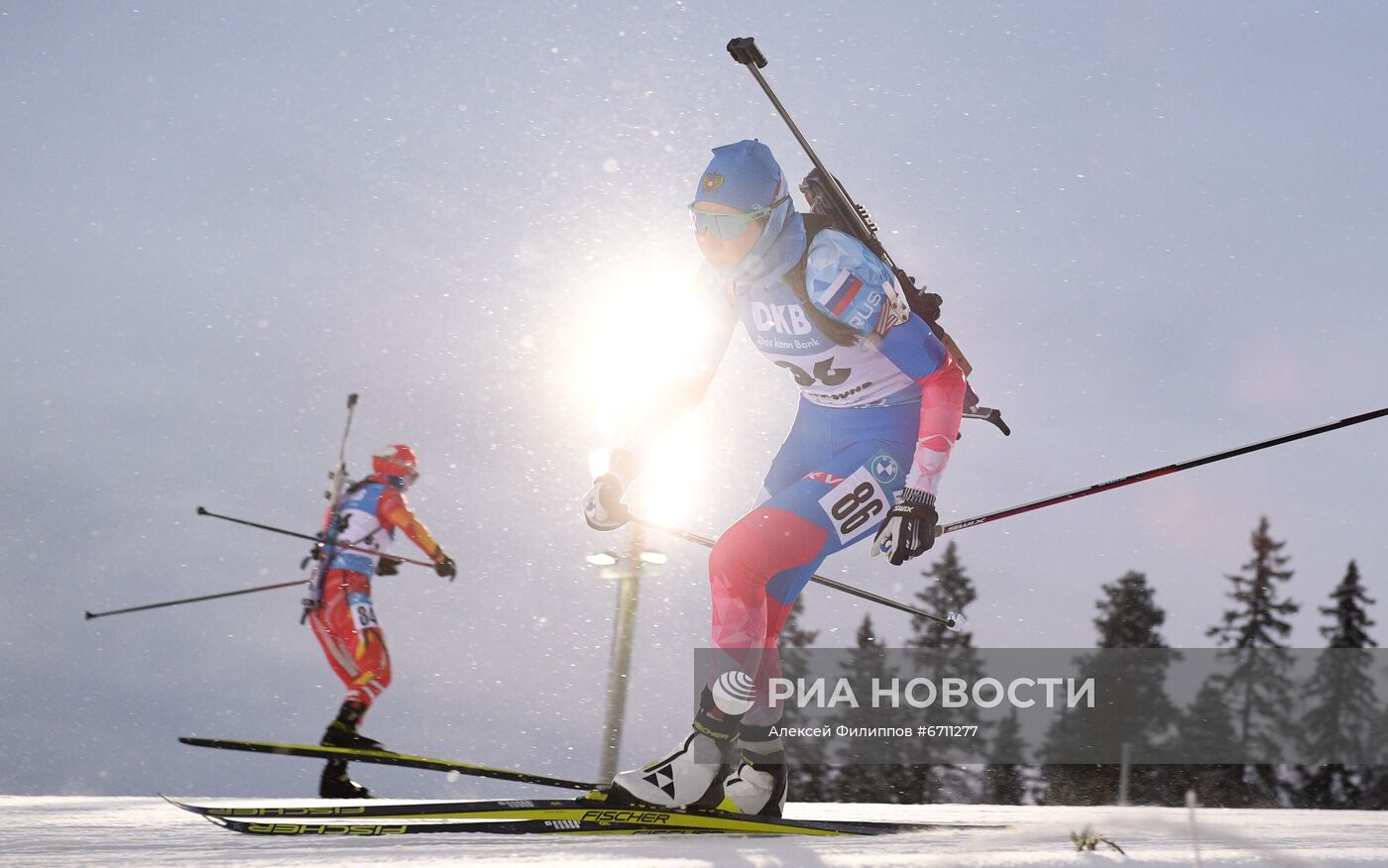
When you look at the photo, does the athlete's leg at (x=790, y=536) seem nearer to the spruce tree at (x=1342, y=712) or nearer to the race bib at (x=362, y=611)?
the race bib at (x=362, y=611)

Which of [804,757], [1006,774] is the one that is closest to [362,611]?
[804,757]

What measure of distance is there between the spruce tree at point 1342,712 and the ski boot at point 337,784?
94.4 ft

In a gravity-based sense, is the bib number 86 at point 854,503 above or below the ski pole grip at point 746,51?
below

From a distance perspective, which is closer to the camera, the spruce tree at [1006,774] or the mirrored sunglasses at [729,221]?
the mirrored sunglasses at [729,221]

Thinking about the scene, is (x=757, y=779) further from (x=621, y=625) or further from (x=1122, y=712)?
(x=1122, y=712)

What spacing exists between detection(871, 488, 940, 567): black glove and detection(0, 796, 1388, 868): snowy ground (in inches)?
38.2

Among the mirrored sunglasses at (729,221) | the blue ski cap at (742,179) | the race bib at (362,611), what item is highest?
the blue ski cap at (742,179)

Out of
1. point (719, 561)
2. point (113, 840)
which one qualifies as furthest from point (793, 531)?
point (113, 840)

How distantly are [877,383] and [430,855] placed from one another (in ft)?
7.88

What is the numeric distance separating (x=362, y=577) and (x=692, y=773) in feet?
16.4

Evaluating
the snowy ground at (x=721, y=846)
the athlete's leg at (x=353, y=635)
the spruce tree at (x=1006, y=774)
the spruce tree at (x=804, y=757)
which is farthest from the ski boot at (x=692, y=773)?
the spruce tree at (x=1006, y=774)

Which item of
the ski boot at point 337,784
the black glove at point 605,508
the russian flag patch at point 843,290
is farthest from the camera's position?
the ski boot at point 337,784

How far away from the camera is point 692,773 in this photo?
12.7ft

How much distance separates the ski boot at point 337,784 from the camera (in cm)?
683
